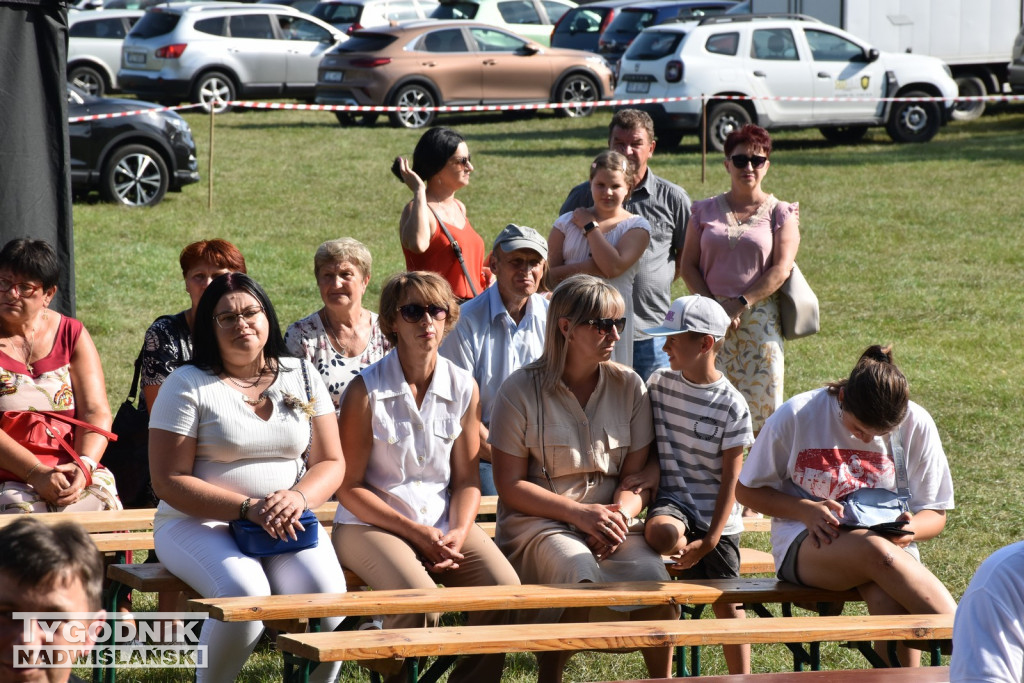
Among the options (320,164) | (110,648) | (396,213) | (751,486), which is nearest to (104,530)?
(110,648)

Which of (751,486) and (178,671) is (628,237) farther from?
(178,671)

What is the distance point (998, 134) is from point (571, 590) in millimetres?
17630

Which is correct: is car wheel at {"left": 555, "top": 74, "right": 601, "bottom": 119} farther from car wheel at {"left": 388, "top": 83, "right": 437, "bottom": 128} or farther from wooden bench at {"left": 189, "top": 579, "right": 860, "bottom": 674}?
wooden bench at {"left": 189, "top": 579, "right": 860, "bottom": 674}

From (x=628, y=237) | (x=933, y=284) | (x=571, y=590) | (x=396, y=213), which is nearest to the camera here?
(x=571, y=590)

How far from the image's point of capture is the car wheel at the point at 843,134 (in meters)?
19.7

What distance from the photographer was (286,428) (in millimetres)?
4461

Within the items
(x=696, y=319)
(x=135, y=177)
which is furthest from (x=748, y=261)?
(x=135, y=177)

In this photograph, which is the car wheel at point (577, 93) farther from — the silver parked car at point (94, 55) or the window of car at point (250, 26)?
the silver parked car at point (94, 55)

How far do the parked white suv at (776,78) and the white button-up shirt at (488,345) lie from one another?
12.3 meters

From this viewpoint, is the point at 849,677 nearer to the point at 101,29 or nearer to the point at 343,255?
the point at 343,255

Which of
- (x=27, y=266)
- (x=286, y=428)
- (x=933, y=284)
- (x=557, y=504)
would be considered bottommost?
(x=933, y=284)

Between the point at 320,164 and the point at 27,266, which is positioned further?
the point at 320,164

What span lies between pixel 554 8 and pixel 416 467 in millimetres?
24000

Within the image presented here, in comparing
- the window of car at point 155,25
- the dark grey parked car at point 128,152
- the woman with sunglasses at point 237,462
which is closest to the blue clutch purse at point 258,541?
the woman with sunglasses at point 237,462
